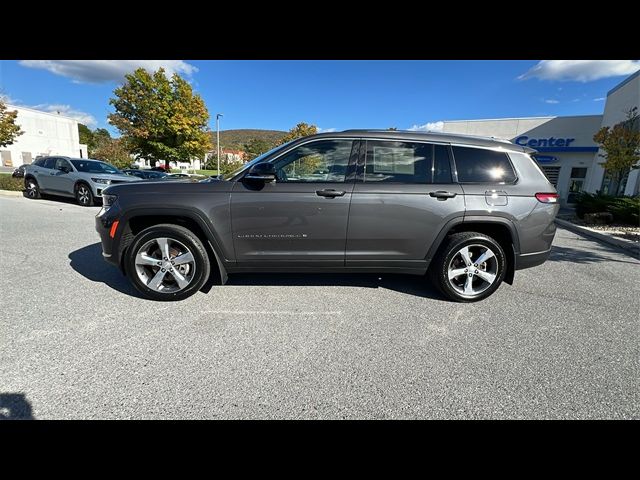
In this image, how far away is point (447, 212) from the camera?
3.23m

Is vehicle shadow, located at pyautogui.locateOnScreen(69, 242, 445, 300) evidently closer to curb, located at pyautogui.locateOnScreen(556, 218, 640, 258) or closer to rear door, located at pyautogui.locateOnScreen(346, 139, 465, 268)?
rear door, located at pyautogui.locateOnScreen(346, 139, 465, 268)

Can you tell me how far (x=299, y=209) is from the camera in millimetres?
3146

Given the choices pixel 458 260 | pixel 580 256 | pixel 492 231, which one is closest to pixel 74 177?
pixel 458 260

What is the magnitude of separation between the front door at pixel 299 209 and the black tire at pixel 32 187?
482 inches

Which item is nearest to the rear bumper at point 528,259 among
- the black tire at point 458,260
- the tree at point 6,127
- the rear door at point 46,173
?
the black tire at point 458,260

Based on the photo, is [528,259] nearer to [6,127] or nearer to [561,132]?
[6,127]

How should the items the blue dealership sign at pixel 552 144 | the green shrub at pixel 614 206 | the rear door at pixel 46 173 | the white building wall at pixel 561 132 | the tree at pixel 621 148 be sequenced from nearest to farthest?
the green shrub at pixel 614 206 → the rear door at pixel 46 173 → the tree at pixel 621 148 → the white building wall at pixel 561 132 → the blue dealership sign at pixel 552 144

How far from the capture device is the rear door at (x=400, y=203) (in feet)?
10.4

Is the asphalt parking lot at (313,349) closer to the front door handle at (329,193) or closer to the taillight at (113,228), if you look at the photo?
the taillight at (113,228)
